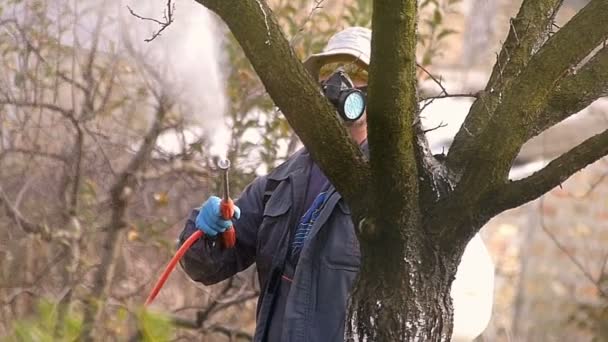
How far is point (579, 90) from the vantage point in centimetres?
213

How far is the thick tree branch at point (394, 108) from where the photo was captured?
1.77 metres

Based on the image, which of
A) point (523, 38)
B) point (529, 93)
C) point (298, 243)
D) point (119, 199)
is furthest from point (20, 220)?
point (529, 93)

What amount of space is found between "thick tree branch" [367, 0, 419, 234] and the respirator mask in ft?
1.62

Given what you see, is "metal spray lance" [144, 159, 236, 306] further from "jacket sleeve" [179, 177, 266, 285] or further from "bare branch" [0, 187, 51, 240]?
"bare branch" [0, 187, 51, 240]

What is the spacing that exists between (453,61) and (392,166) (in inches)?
266

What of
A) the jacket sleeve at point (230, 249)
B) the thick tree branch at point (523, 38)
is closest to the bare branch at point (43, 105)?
the jacket sleeve at point (230, 249)

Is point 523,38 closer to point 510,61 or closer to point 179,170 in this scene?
point 510,61

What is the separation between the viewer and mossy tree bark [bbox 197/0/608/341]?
1.94 meters

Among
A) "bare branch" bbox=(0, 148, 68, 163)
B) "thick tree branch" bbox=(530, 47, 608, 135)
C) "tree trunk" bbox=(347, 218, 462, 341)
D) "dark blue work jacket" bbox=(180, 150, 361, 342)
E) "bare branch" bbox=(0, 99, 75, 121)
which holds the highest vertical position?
"bare branch" bbox=(0, 99, 75, 121)

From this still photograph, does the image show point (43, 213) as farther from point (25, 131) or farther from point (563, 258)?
point (563, 258)

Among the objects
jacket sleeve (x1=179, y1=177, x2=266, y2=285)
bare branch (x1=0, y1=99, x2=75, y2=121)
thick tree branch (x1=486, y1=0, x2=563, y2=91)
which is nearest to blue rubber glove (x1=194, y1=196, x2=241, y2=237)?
jacket sleeve (x1=179, y1=177, x2=266, y2=285)

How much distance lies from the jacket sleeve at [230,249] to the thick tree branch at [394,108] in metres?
0.90

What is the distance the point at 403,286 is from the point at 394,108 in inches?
15.9

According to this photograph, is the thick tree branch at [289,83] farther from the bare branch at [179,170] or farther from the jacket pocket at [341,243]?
the bare branch at [179,170]
